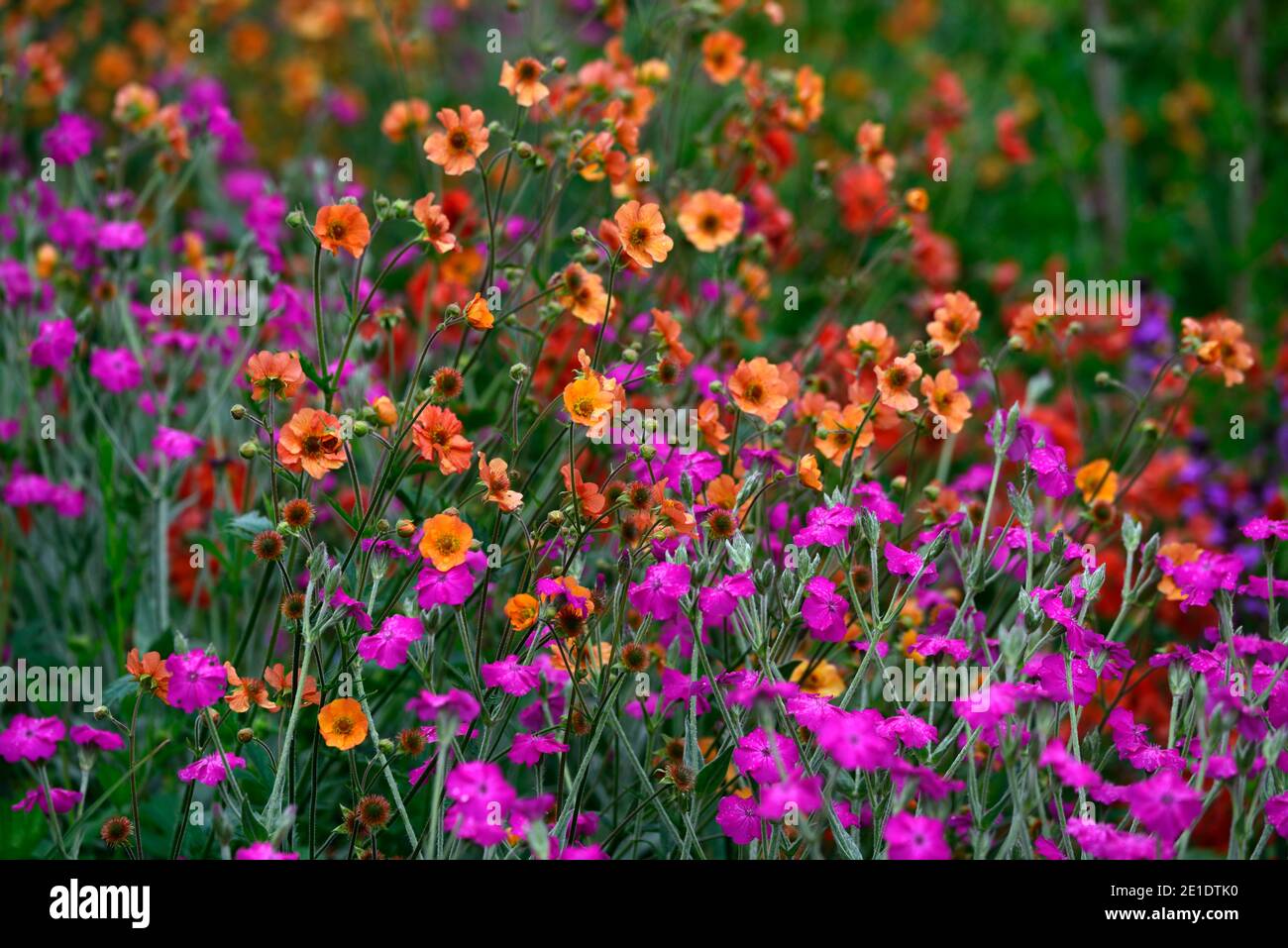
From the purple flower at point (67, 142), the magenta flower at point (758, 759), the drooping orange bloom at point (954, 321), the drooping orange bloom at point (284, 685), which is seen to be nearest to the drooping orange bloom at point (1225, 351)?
the drooping orange bloom at point (954, 321)

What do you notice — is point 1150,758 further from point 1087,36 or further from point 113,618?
point 1087,36

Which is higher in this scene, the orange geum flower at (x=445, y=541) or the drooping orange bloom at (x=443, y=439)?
the drooping orange bloom at (x=443, y=439)

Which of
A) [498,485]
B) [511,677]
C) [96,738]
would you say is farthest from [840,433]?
[96,738]

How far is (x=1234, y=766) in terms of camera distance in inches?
57.3

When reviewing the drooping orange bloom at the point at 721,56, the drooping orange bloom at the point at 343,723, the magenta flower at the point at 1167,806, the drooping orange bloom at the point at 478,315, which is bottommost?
the magenta flower at the point at 1167,806

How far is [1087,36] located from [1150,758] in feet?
7.19

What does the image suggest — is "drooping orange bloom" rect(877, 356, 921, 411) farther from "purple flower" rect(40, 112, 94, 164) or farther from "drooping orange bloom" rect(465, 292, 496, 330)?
"purple flower" rect(40, 112, 94, 164)

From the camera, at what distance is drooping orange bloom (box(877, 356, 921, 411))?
1846 mm

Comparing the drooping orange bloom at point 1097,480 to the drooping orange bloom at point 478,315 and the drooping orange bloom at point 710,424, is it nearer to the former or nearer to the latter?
the drooping orange bloom at point 710,424

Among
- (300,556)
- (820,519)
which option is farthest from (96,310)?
(820,519)

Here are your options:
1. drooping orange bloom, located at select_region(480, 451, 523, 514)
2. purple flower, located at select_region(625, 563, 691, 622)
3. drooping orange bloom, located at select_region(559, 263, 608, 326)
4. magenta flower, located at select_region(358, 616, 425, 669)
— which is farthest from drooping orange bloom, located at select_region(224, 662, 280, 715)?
drooping orange bloom, located at select_region(559, 263, 608, 326)

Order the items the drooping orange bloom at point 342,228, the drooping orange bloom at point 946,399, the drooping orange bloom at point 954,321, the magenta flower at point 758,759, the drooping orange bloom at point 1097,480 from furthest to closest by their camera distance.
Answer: the drooping orange bloom at point 1097,480 → the drooping orange bloom at point 954,321 → the drooping orange bloom at point 946,399 → the drooping orange bloom at point 342,228 → the magenta flower at point 758,759

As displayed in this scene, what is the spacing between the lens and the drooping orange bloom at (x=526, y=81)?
78.7 inches

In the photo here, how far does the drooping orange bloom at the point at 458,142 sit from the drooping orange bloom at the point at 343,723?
0.85 meters
